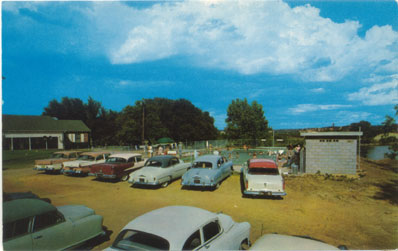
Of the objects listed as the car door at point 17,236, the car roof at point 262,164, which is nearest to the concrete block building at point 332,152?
the car roof at point 262,164

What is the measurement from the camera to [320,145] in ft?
43.2

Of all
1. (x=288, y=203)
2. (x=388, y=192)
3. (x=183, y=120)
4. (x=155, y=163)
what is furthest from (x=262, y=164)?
(x=183, y=120)

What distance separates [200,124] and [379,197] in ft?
164

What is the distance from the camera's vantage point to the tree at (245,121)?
154 ft

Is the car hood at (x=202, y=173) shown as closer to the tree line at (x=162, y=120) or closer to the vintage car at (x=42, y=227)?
the vintage car at (x=42, y=227)

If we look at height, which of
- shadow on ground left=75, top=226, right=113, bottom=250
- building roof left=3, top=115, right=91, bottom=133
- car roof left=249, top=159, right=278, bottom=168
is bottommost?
shadow on ground left=75, top=226, right=113, bottom=250

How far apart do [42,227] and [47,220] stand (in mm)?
172

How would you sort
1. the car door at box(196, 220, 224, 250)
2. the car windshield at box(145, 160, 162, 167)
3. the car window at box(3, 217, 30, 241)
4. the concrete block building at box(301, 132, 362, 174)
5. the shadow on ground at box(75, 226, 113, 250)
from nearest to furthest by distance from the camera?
the car door at box(196, 220, 224, 250), the car window at box(3, 217, 30, 241), the shadow on ground at box(75, 226, 113, 250), the car windshield at box(145, 160, 162, 167), the concrete block building at box(301, 132, 362, 174)

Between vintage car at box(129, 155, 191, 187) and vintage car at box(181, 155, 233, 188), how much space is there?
112 cm

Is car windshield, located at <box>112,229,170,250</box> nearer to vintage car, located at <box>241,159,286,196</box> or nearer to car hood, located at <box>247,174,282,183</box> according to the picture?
vintage car, located at <box>241,159,286,196</box>

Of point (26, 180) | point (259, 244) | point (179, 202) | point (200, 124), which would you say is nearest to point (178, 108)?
point (200, 124)

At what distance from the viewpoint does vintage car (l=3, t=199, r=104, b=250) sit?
152 inches

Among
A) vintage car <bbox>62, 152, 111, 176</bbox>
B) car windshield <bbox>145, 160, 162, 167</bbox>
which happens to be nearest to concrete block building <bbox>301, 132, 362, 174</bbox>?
car windshield <bbox>145, 160, 162, 167</bbox>

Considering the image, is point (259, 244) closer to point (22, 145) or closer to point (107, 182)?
point (107, 182)
